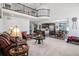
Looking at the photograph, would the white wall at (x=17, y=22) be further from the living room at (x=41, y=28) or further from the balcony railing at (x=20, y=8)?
the balcony railing at (x=20, y=8)

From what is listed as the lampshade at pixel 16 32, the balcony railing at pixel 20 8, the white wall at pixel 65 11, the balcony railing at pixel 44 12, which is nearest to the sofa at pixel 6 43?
the lampshade at pixel 16 32

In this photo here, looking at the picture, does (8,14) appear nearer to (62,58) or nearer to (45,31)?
(45,31)

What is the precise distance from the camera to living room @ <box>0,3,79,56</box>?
318cm

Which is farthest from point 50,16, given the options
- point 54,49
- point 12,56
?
point 12,56

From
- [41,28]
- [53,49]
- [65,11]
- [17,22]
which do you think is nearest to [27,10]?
[17,22]

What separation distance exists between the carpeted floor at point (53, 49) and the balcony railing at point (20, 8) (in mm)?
737

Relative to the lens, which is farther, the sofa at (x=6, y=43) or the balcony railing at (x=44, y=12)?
the balcony railing at (x=44, y=12)

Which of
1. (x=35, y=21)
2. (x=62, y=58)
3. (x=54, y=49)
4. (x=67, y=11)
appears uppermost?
(x=67, y=11)

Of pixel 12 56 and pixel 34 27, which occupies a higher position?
pixel 34 27

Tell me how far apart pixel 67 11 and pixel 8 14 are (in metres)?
1.50

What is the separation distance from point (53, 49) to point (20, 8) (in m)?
1.36

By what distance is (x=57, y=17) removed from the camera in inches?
130

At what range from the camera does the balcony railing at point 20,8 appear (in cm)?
318

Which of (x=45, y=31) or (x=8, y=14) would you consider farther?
(x=45, y=31)
